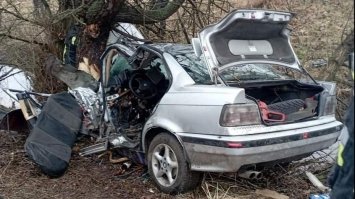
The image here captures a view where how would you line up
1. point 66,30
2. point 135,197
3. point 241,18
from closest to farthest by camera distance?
point 241,18 → point 135,197 → point 66,30

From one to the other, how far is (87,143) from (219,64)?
8.81 feet

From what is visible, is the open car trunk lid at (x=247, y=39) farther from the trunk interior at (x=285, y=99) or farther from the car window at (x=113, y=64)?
Answer: the car window at (x=113, y=64)

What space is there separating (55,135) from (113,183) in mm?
1018

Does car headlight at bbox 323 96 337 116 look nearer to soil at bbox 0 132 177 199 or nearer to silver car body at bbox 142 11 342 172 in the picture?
silver car body at bbox 142 11 342 172

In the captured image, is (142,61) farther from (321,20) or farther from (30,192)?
(321,20)

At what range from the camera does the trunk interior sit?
4.86 meters

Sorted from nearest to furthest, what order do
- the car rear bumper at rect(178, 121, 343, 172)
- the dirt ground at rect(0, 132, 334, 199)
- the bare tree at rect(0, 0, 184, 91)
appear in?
1. the car rear bumper at rect(178, 121, 343, 172)
2. the dirt ground at rect(0, 132, 334, 199)
3. the bare tree at rect(0, 0, 184, 91)

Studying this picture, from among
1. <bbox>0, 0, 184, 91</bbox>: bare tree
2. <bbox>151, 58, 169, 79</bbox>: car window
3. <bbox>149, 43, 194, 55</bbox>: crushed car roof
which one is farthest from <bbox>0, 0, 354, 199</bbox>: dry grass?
<bbox>0, 0, 184, 91</bbox>: bare tree

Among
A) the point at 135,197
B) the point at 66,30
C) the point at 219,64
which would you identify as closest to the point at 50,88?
the point at 66,30

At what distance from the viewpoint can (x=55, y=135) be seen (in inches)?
240

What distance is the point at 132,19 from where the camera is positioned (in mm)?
8078

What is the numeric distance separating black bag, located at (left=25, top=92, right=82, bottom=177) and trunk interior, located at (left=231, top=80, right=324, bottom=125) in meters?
2.22

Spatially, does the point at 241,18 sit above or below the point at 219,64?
above

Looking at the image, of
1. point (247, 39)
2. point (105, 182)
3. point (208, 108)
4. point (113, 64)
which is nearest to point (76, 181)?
point (105, 182)
